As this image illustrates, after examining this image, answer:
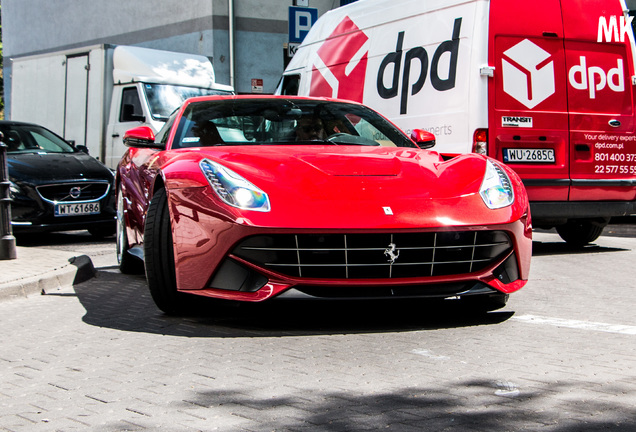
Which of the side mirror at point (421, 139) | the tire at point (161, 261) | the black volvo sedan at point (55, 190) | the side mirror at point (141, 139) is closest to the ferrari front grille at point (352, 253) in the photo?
the tire at point (161, 261)

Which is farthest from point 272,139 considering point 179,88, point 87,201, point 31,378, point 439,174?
point 179,88

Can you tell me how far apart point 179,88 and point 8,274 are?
931 cm

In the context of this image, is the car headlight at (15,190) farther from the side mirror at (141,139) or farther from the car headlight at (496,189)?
the car headlight at (496,189)

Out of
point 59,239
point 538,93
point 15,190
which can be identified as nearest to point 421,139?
point 538,93

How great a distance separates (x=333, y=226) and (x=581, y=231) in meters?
6.02

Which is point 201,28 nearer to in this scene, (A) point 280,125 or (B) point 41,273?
(B) point 41,273

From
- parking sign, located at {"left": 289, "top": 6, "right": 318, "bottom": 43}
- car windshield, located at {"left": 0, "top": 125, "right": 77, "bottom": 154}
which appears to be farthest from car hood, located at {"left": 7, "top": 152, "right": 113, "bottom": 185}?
parking sign, located at {"left": 289, "top": 6, "right": 318, "bottom": 43}

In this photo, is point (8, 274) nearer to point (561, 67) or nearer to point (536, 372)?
point (536, 372)

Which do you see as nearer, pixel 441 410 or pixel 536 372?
pixel 441 410

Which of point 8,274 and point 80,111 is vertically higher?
point 80,111

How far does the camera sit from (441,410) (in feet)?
10.9

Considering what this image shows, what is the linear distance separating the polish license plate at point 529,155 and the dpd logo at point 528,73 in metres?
0.42

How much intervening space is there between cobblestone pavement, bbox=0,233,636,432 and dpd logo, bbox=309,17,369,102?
4.98 meters

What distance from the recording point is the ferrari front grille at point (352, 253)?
15.2 feet
